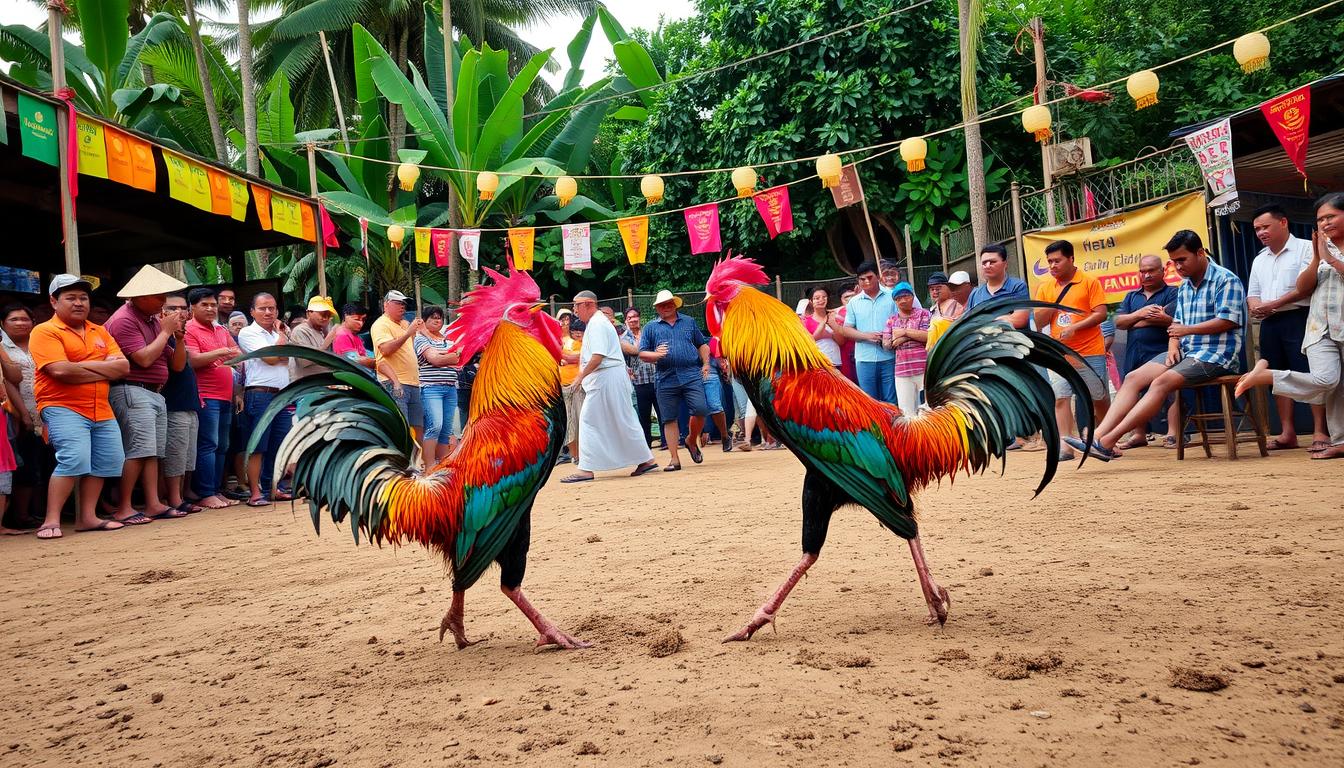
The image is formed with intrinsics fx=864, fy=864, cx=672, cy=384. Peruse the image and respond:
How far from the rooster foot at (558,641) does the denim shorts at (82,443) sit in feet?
17.8

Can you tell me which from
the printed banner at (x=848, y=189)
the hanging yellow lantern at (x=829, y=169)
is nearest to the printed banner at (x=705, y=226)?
the printed banner at (x=848, y=189)

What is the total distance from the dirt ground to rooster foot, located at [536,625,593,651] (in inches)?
2.4

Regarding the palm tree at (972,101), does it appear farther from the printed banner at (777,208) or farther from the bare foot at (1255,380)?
the bare foot at (1255,380)

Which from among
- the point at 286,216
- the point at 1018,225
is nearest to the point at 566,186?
the point at 286,216

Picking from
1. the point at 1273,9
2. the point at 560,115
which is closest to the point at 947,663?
the point at 560,115

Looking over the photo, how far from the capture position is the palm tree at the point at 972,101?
10977 mm

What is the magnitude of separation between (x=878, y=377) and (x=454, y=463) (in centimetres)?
705

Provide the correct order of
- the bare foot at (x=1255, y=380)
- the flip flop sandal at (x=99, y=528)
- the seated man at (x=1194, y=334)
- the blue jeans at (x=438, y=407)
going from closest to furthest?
1. the bare foot at (x=1255, y=380)
2. the seated man at (x=1194, y=334)
3. the flip flop sandal at (x=99, y=528)
4. the blue jeans at (x=438, y=407)

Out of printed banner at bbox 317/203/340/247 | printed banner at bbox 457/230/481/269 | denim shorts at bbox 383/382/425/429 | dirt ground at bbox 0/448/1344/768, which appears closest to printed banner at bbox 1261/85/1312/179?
dirt ground at bbox 0/448/1344/768

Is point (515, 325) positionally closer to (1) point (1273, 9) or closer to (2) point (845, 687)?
(2) point (845, 687)

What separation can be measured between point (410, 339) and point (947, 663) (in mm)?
7354

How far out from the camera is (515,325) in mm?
3738

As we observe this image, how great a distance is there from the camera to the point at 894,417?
3506mm

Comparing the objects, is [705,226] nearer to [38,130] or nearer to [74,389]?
[38,130]
